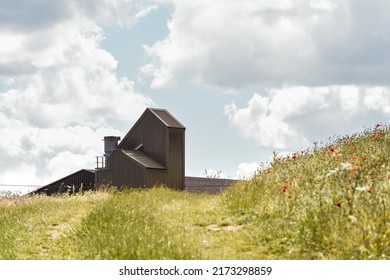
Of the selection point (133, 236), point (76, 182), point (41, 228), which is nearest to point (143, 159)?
point (76, 182)

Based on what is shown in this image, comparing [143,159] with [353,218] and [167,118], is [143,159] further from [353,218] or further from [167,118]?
[353,218]

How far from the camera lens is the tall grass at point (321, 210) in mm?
9391

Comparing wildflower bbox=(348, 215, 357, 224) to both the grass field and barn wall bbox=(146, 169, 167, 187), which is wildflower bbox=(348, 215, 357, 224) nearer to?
the grass field

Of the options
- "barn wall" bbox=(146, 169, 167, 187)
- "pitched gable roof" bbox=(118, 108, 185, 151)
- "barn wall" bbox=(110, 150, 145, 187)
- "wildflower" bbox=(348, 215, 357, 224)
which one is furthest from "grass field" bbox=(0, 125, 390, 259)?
"pitched gable roof" bbox=(118, 108, 185, 151)

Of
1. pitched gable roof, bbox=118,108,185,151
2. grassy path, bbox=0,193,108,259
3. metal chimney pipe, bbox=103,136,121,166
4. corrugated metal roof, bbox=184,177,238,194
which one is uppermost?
pitched gable roof, bbox=118,108,185,151

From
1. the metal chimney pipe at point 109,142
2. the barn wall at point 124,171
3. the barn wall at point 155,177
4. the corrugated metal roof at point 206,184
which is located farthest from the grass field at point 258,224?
the metal chimney pipe at point 109,142

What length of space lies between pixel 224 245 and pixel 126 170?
22.6 m

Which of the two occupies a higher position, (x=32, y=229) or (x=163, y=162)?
(x=163, y=162)

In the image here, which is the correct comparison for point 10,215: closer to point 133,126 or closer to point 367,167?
point 367,167

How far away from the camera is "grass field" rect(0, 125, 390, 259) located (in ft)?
31.2

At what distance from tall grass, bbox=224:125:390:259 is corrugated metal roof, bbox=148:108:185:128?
58.5ft
